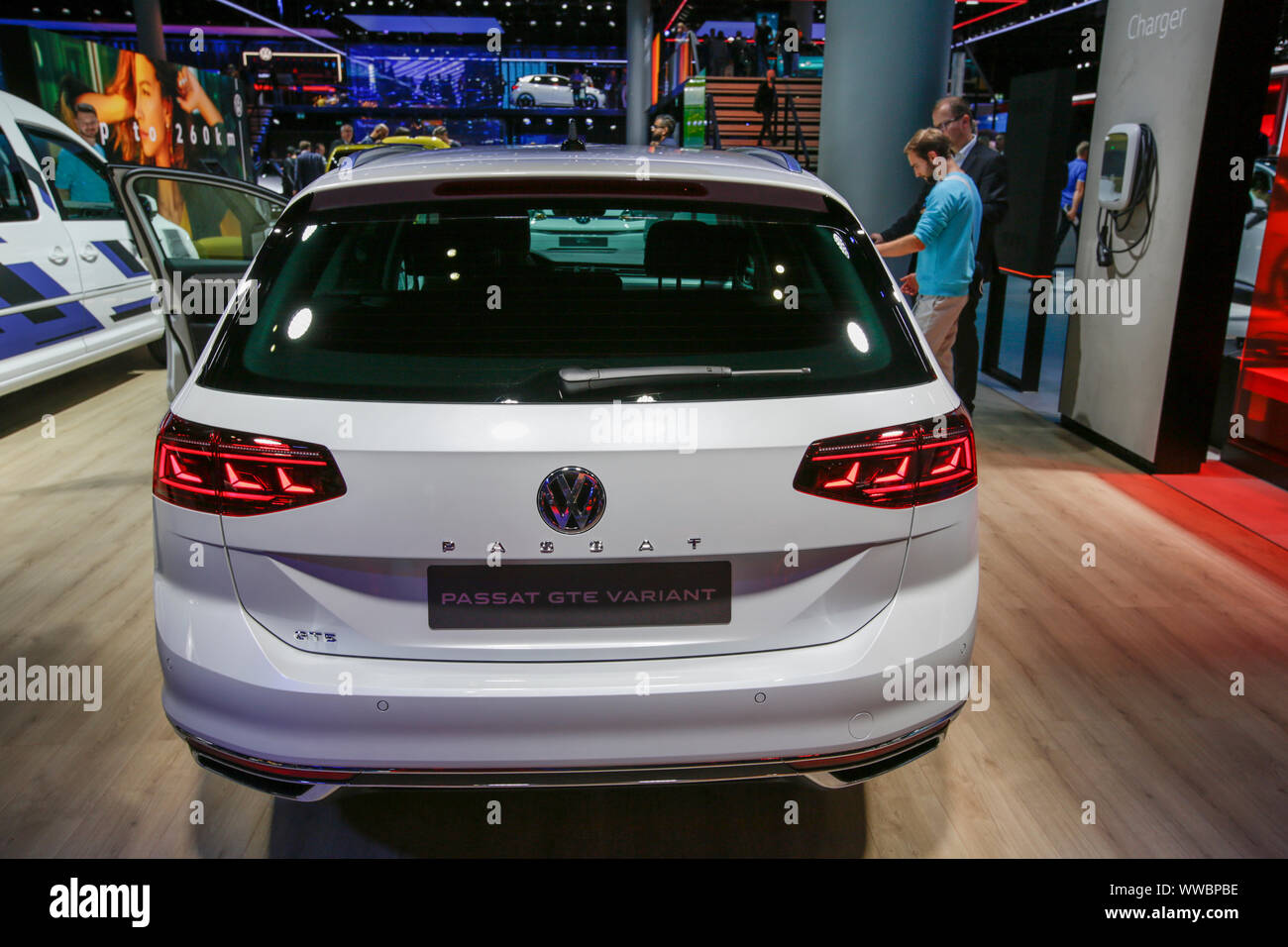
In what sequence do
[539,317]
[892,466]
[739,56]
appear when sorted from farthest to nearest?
[739,56]
[539,317]
[892,466]

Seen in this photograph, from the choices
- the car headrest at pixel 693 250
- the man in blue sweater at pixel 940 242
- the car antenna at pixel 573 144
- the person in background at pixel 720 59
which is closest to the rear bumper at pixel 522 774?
the car headrest at pixel 693 250

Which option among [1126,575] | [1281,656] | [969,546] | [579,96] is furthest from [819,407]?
[579,96]

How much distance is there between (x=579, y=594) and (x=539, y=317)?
0.50 meters

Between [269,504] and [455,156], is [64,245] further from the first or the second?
[269,504]

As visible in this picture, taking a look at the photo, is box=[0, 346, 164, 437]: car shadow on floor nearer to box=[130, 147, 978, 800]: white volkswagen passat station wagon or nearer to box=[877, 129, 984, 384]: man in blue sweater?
box=[877, 129, 984, 384]: man in blue sweater

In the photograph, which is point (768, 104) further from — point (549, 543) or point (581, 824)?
point (549, 543)

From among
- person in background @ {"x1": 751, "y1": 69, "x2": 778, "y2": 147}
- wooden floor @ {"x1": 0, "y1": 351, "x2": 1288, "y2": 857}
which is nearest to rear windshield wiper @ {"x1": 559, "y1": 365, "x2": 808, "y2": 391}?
wooden floor @ {"x1": 0, "y1": 351, "x2": 1288, "y2": 857}

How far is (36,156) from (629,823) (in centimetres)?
575

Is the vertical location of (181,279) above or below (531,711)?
above

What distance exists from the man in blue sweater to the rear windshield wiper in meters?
3.69

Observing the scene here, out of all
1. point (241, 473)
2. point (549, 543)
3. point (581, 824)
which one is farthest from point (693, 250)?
point (581, 824)

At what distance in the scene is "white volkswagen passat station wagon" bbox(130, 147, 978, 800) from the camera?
1.54 metres

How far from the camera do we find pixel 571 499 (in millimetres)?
1537

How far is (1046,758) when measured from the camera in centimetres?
255
